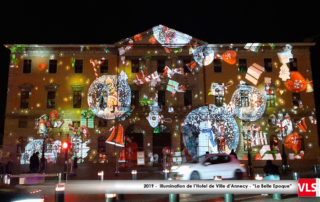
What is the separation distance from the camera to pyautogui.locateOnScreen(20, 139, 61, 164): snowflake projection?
2955cm

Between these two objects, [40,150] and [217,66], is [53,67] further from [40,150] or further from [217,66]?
[217,66]

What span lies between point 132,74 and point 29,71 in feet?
37.2

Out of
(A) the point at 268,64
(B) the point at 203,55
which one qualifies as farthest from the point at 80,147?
(A) the point at 268,64

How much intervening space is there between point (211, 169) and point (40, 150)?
2077 centimetres

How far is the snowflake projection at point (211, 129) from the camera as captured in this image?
29812 millimetres

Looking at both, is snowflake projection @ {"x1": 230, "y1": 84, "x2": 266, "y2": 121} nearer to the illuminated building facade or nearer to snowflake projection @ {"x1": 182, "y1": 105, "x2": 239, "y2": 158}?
the illuminated building facade

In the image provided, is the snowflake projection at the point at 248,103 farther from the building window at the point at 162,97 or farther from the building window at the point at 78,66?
the building window at the point at 78,66

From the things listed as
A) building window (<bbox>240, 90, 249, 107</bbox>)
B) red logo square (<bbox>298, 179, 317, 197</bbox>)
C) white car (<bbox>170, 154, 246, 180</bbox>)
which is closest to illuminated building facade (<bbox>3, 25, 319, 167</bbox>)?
building window (<bbox>240, 90, 249, 107</bbox>)

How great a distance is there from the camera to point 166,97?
105 ft

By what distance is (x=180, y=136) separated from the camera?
3122cm

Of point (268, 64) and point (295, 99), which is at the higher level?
point (268, 64)

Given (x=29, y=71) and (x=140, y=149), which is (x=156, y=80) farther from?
(x=29, y=71)

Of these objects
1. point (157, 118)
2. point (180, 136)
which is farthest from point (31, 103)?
point (180, 136)

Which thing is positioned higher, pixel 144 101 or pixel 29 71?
pixel 29 71
